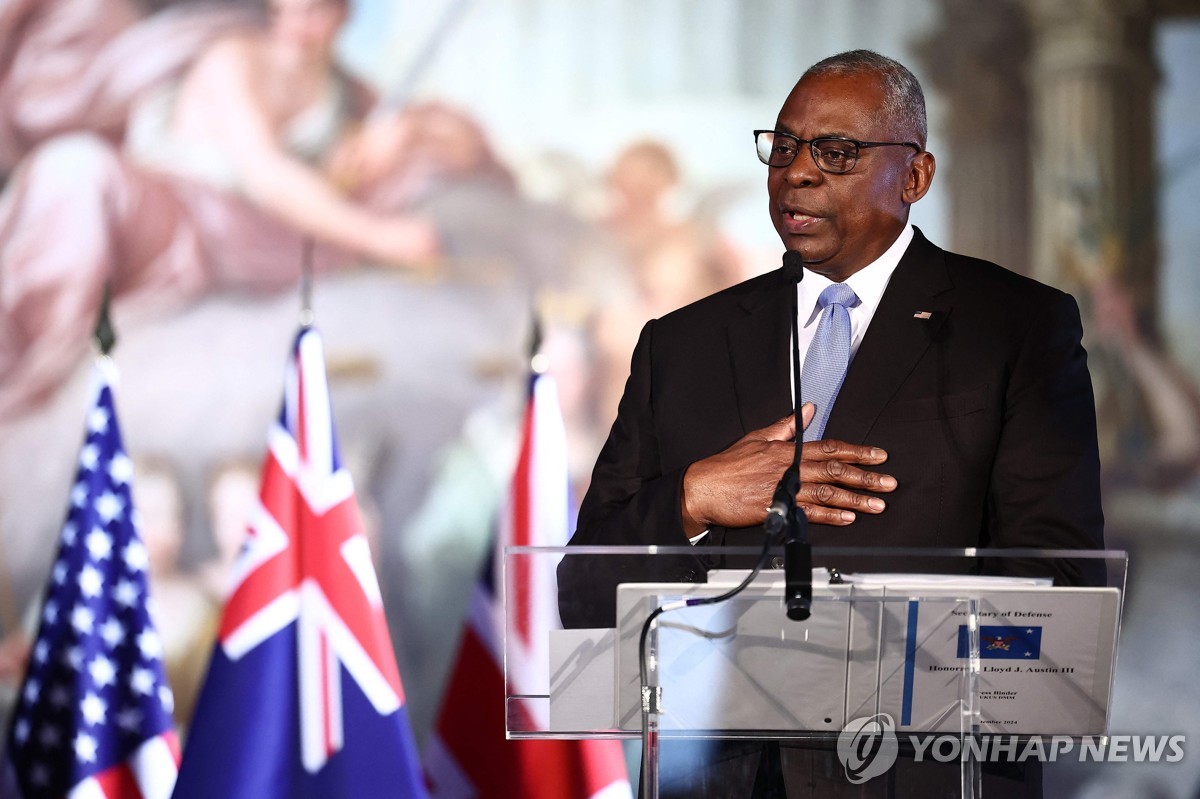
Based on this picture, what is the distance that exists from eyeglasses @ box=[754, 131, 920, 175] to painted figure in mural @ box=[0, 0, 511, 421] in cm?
267

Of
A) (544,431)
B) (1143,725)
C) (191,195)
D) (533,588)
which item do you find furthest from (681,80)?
(533,588)

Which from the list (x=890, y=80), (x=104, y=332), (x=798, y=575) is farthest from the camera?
(x=104, y=332)

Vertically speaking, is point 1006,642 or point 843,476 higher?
point 843,476

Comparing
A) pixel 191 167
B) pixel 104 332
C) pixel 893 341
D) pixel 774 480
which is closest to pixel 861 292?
pixel 893 341

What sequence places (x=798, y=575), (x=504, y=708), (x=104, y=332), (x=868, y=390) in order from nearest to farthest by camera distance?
(x=798, y=575) < (x=868, y=390) < (x=504, y=708) < (x=104, y=332)

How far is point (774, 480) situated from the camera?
1.85 meters

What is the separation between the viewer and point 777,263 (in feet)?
15.4

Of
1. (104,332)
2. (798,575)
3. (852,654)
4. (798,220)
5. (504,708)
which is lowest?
(504,708)

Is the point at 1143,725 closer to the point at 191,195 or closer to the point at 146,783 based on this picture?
the point at 146,783

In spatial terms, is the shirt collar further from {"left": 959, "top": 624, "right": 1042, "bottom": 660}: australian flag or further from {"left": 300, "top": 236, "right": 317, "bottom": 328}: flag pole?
{"left": 300, "top": 236, "right": 317, "bottom": 328}: flag pole

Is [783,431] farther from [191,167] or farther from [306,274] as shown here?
[191,167]

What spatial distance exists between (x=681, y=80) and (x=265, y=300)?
5.73ft

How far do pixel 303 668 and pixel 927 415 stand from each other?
238 centimetres

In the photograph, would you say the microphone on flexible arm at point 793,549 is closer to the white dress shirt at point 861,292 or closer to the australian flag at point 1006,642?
the australian flag at point 1006,642
